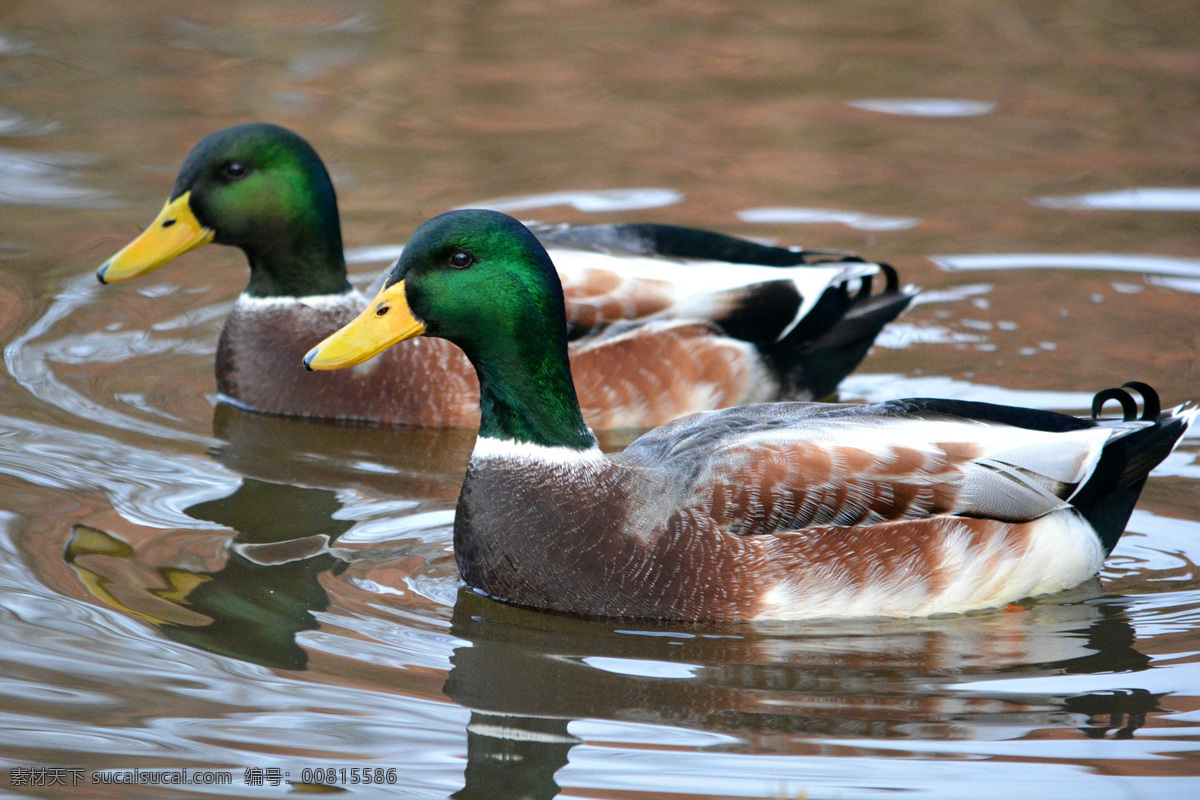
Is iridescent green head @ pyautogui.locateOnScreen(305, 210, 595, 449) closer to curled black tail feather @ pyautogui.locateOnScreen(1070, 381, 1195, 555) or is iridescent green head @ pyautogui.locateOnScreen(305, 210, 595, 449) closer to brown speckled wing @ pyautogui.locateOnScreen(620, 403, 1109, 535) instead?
brown speckled wing @ pyautogui.locateOnScreen(620, 403, 1109, 535)

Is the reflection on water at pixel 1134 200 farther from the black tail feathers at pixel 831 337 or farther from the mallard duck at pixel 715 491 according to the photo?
the mallard duck at pixel 715 491

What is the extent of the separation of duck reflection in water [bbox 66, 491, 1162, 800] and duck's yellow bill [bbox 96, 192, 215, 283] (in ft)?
6.06

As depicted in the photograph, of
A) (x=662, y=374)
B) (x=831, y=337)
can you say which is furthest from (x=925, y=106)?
(x=662, y=374)

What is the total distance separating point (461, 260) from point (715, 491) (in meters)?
1.07

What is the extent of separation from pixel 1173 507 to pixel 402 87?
7169 millimetres

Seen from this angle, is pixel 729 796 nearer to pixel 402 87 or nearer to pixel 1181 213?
pixel 1181 213

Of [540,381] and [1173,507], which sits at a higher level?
[540,381]

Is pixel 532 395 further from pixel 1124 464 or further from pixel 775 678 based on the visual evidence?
pixel 1124 464

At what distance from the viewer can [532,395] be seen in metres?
4.96

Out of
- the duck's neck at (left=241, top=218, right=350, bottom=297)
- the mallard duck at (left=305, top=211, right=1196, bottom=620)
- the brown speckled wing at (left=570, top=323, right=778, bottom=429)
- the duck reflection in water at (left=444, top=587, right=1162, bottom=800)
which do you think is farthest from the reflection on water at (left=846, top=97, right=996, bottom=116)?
the duck reflection in water at (left=444, top=587, right=1162, bottom=800)

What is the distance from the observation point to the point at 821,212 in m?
9.17

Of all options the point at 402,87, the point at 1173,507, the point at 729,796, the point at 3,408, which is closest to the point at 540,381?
the point at 729,796

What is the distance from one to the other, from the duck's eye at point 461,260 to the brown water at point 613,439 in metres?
1.08

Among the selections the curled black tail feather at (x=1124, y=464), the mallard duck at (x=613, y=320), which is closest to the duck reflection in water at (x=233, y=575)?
the mallard duck at (x=613, y=320)
